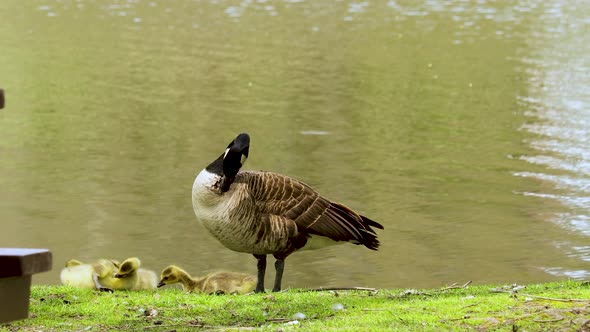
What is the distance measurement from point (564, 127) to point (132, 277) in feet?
43.3

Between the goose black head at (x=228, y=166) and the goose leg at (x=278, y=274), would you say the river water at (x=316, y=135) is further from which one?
the goose black head at (x=228, y=166)

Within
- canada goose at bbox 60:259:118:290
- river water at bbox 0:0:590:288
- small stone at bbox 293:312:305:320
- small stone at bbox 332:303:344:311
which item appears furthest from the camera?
river water at bbox 0:0:590:288

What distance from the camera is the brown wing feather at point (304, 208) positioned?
27.3 feet

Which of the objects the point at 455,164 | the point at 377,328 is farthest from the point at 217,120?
the point at 377,328

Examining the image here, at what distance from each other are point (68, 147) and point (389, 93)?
815 centimetres

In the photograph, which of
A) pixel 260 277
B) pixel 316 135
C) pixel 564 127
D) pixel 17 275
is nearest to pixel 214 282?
pixel 260 277

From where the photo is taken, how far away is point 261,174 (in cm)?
845

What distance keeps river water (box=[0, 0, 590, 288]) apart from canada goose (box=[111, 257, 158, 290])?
2913 millimetres

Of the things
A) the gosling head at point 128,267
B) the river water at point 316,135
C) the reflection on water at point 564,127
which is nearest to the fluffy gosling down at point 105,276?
the gosling head at point 128,267

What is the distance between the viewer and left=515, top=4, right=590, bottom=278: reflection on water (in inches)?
548

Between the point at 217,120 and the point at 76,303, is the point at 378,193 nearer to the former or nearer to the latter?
the point at 217,120

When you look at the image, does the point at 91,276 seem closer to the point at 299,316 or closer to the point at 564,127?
the point at 299,316

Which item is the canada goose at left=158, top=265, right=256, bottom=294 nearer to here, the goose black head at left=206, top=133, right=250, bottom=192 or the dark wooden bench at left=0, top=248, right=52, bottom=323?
the goose black head at left=206, top=133, right=250, bottom=192

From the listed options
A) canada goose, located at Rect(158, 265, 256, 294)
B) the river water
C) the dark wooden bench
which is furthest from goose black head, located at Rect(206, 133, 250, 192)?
the river water
